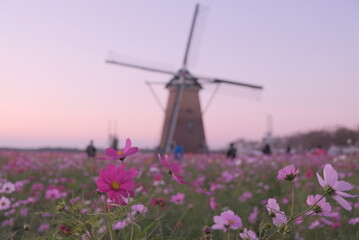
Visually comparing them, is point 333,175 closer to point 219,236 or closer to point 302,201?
point 219,236

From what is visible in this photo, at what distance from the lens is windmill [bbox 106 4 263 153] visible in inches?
873

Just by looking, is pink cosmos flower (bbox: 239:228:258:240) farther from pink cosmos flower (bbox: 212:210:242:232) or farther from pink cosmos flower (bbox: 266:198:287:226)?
pink cosmos flower (bbox: 212:210:242:232)

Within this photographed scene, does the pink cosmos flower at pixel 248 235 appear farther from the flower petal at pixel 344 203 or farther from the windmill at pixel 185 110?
the windmill at pixel 185 110

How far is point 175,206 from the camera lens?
4773 millimetres

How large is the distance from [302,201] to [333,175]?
3.39m

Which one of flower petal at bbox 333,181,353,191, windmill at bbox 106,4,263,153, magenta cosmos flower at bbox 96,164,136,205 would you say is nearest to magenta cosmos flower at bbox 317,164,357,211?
flower petal at bbox 333,181,353,191

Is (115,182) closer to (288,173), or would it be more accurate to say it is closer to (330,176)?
(288,173)

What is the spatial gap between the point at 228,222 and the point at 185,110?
21.4 meters

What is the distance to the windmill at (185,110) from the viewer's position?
22172 millimetres

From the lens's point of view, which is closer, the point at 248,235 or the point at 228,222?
the point at 248,235

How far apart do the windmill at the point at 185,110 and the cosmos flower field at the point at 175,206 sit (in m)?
12.9

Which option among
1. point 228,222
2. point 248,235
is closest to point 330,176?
point 248,235

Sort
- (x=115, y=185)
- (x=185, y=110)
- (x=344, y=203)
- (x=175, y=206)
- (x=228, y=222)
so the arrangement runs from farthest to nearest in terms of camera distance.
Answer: (x=185, y=110) → (x=175, y=206) → (x=228, y=222) → (x=115, y=185) → (x=344, y=203)

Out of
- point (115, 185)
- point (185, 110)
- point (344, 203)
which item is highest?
point (344, 203)
